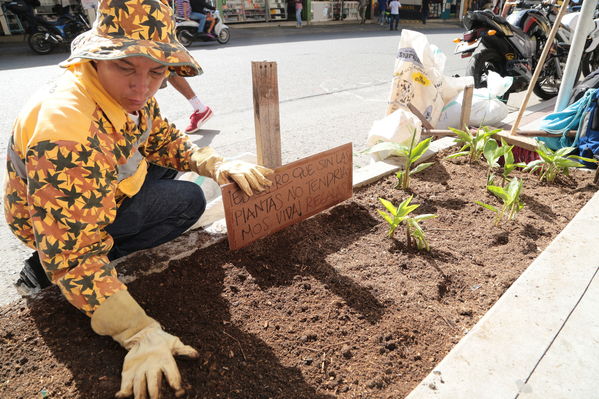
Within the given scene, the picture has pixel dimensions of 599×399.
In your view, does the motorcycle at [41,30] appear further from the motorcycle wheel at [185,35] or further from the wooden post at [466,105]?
the wooden post at [466,105]

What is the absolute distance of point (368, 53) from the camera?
9.12 meters

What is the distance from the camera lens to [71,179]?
110 centimetres

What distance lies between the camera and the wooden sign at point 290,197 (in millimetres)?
1660

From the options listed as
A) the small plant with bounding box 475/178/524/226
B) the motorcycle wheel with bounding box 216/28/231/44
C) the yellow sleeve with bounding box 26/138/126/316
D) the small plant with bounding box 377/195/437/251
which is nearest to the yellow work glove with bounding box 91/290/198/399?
the yellow sleeve with bounding box 26/138/126/316

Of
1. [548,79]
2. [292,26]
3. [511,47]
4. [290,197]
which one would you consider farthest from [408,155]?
[292,26]

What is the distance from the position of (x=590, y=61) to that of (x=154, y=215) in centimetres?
685

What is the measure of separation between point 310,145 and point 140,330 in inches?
103

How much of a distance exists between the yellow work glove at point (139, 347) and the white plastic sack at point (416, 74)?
2432mm

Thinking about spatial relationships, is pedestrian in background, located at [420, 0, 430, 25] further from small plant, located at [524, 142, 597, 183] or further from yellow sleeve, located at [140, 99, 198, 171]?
yellow sleeve, located at [140, 99, 198, 171]

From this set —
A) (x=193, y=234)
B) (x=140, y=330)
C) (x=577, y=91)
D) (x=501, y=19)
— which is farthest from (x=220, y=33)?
(x=140, y=330)

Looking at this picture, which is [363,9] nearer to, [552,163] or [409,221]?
[552,163]

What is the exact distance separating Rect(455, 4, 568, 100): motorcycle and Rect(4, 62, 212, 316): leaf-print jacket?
438cm

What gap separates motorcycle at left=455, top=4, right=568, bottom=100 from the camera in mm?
4512

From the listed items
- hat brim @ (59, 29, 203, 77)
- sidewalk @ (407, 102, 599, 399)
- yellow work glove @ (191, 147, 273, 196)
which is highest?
hat brim @ (59, 29, 203, 77)
